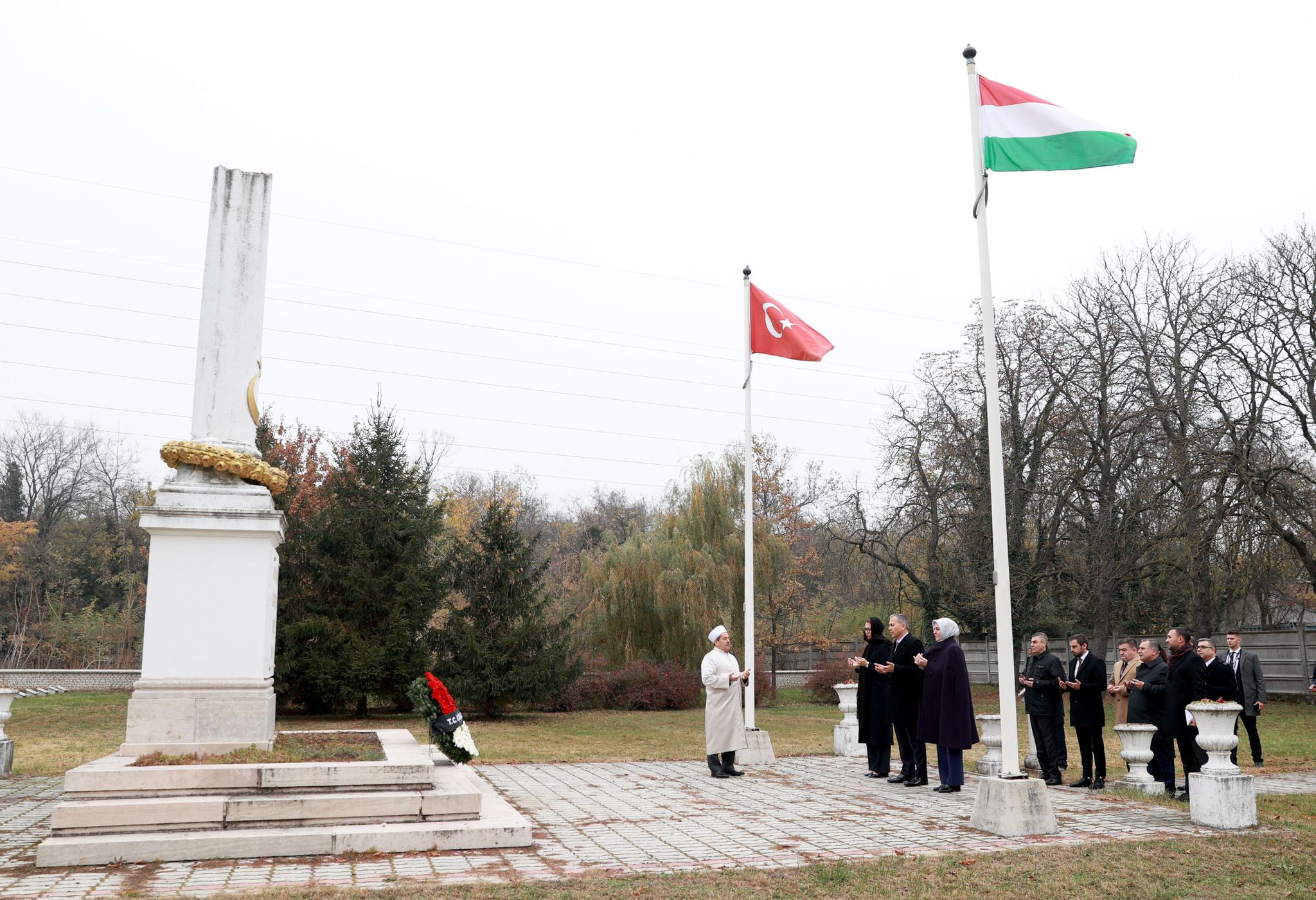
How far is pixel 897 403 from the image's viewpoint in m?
31.0

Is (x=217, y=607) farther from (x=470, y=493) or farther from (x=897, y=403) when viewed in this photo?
(x=470, y=493)

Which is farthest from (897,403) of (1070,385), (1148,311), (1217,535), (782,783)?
(782,783)

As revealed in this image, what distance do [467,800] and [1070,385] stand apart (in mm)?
23566

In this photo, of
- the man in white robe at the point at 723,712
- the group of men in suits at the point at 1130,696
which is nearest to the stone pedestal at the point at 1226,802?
the group of men in suits at the point at 1130,696

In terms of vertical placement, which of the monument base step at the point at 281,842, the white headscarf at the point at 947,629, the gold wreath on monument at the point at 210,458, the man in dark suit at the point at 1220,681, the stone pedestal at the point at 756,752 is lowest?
the stone pedestal at the point at 756,752

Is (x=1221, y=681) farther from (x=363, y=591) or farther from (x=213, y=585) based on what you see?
(x=363, y=591)

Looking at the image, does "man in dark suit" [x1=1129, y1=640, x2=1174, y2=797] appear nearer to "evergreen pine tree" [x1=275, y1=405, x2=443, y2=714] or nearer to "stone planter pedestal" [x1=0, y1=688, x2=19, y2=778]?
"stone planter pedestal" [x1=0, y1=688, x2=19, y2=778]

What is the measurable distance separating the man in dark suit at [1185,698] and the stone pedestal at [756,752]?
4.87 m

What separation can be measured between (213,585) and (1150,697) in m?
9.51

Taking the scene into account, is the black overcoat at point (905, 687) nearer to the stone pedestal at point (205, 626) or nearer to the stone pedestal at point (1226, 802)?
the stone pedestal at point (1226, 802)

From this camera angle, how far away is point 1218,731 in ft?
27.5

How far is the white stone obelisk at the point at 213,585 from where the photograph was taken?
29.0 feet

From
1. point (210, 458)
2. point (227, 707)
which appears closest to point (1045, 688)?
point (227, 707)

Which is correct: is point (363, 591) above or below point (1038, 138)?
below
